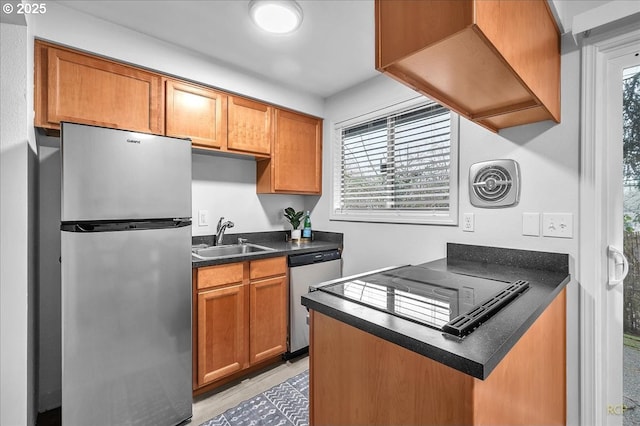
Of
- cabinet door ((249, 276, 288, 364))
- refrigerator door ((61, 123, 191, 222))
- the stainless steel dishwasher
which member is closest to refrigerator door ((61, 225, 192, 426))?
refrigerator door ((61, 123, 191, 222))

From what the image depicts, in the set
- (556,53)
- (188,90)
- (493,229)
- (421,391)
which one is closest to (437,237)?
(493,229)

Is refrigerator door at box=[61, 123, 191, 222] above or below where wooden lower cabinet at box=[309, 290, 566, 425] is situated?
above

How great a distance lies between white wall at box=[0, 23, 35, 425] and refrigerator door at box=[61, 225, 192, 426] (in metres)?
0.15

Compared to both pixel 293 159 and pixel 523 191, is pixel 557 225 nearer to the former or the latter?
pixel 523 191

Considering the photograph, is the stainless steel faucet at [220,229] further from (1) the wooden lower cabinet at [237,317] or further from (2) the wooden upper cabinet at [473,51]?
(2) the wooden upper cabinet at [473,51]

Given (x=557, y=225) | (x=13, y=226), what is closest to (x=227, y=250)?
(x=13, y=226)

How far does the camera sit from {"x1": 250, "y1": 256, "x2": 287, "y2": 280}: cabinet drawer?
2.19 m

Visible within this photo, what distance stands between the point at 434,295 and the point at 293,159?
1956 mm

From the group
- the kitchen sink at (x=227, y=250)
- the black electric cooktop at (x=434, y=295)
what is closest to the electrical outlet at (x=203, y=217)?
the kitchen sink at (x=227, y=250)

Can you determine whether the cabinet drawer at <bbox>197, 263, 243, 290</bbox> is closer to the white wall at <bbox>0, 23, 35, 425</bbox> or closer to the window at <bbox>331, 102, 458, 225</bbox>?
the white wall at <bbox>0, 23, 35, 425</bbox>

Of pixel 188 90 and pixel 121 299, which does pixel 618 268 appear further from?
pixel 188 90

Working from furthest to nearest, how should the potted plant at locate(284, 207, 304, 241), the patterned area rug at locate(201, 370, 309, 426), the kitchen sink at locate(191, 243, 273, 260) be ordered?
the potted plant at locate(284, 207, 304, 241), the kitchen sink at locate(191, 243, 273, 260), the patterned area rug at locate(201, 370, 309, 426)

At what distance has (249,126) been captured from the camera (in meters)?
2.41

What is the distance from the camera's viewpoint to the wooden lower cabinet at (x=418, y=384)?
0.74 metres
